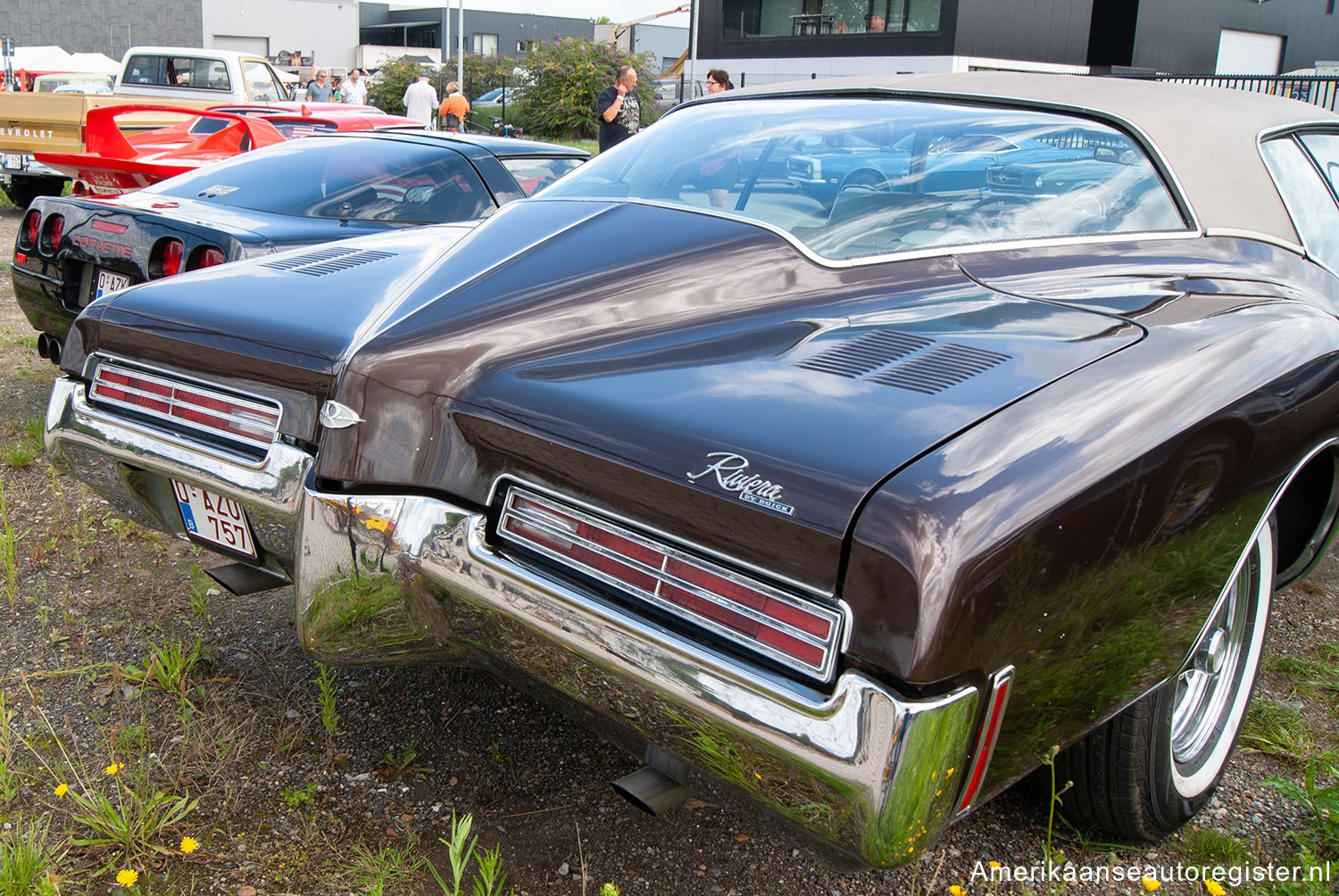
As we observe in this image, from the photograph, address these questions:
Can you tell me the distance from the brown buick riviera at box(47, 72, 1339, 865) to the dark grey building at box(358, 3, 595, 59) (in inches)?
2426

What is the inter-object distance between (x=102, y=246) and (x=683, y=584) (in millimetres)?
3513

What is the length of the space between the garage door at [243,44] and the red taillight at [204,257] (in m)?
47.8

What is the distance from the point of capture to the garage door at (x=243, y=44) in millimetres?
46406

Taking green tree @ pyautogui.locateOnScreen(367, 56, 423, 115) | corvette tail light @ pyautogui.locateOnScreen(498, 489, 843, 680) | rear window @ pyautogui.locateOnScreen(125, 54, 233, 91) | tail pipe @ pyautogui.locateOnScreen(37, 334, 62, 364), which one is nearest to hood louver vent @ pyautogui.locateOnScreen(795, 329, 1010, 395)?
corvette tail light @ pyautogui.locateOnScreen(498, 489, 843, 680)

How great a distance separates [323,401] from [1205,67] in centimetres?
3171

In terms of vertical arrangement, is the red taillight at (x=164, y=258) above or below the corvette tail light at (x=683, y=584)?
above

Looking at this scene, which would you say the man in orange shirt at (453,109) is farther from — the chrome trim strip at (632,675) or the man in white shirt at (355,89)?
the chrome trim strip at (632,675)

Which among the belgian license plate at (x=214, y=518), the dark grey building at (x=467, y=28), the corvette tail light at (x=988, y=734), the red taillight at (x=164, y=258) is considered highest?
the dark grey building at (x=467, y=28)

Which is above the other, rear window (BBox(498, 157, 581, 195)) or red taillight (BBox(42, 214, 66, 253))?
rear window (BBox(498, 157, 581, 195))

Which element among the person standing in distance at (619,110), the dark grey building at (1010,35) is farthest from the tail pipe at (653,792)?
the dark grey building at (1010,35)

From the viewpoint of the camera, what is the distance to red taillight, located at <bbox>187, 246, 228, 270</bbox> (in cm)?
386

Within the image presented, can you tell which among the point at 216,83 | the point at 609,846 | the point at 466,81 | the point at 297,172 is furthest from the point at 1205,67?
the point at 609,846

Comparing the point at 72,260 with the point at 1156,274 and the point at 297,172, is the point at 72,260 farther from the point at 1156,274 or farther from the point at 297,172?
the point at 1156,274

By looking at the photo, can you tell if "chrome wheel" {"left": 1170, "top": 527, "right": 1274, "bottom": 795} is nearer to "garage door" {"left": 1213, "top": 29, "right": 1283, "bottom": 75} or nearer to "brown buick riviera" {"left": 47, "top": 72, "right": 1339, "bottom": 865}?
"brown buick riviera" {"left": 47, "top": 72, "right": 1339, "bottom": 865}
